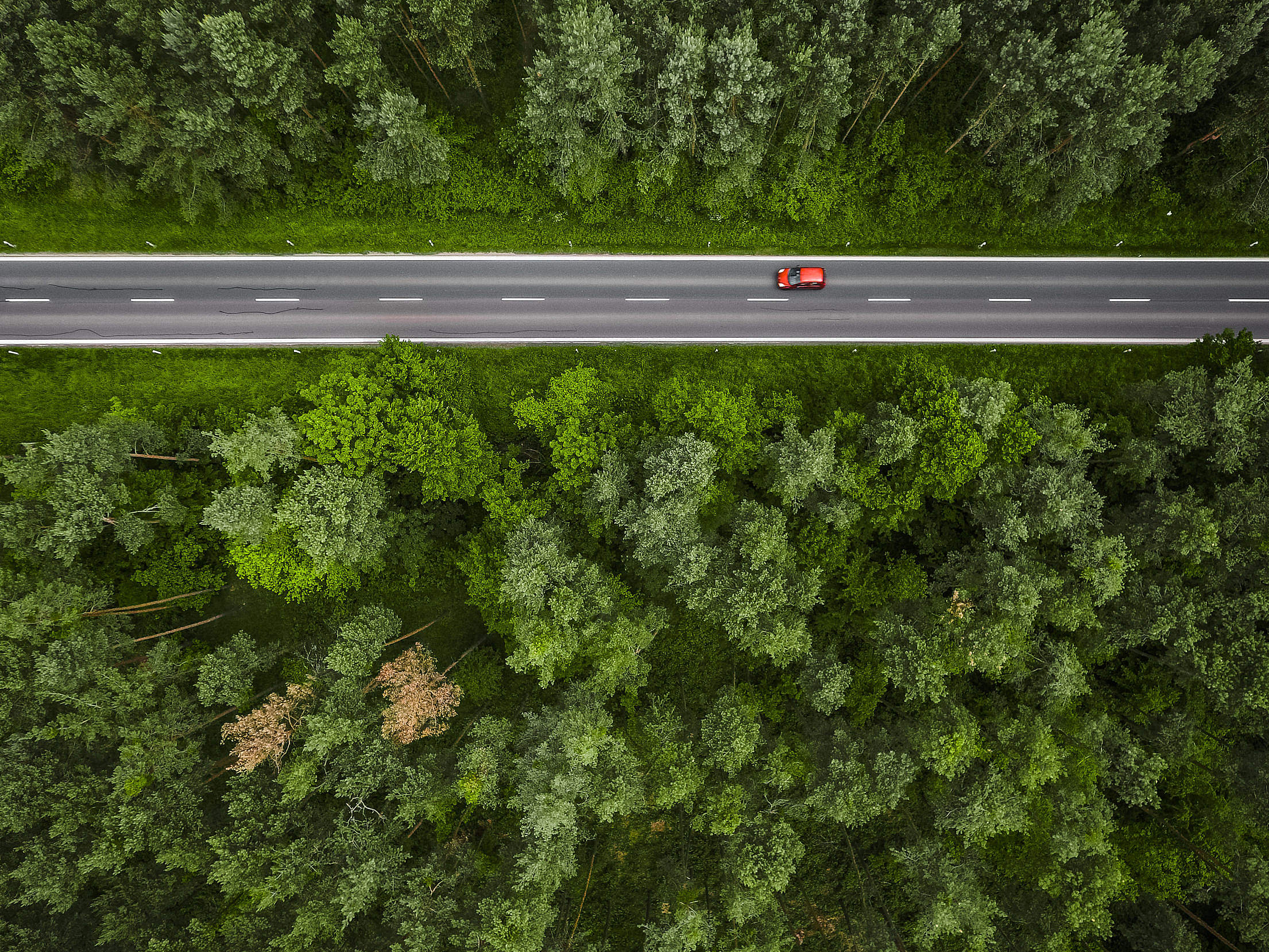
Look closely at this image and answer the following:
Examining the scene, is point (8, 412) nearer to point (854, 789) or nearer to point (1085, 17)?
point (854, 789)

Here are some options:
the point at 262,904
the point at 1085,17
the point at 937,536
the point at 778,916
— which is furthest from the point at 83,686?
the point at 1085,17

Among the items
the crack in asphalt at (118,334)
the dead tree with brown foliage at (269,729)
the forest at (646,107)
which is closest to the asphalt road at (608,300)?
the crack in asphalt at (118,334)

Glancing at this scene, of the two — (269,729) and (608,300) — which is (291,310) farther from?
(269,729)

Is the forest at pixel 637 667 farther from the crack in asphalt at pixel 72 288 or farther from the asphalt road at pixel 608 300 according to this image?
the crack in asphalt at pixel 72 288

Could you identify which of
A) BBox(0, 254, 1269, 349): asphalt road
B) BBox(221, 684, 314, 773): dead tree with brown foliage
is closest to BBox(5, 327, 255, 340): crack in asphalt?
BBox(0, 254, 1269, 349): asphalt road

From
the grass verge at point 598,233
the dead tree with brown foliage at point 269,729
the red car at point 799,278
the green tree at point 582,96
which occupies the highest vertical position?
the green tree at point 582,96

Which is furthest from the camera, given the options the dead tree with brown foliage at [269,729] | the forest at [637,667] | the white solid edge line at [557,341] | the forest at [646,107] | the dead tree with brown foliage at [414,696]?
the white solid edge line at [557,341]

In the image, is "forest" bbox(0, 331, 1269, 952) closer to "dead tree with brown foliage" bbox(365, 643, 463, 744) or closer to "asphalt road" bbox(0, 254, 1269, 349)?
"dead tree with brown foliage" bbox(365, 643, 463, 744)
